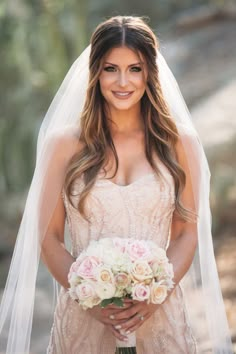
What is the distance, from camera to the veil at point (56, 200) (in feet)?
12.9

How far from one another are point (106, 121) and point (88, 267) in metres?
0.74

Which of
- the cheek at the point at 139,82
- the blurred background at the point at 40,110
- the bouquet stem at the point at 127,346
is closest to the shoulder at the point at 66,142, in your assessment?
the cheek at the point at 139,82

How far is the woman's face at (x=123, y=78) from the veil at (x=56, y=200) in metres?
0.24

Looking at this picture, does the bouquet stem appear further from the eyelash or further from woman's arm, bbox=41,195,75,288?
the eyelash

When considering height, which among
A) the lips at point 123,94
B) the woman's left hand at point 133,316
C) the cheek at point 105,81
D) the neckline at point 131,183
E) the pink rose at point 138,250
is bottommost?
the woman's left hand at point 133,316

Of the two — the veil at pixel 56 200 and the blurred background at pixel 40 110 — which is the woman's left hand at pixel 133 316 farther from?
the blurred background at pixel 40 110

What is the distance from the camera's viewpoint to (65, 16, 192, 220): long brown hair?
3779 millimetres

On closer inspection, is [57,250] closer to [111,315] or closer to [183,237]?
[111,315]

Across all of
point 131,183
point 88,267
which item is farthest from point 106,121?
point 88,267

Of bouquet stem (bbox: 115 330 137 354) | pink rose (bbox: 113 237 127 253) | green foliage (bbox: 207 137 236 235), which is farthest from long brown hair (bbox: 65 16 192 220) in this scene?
green foliage (bbox: 207 137 236 235)

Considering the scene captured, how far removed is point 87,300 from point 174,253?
0.55 metres

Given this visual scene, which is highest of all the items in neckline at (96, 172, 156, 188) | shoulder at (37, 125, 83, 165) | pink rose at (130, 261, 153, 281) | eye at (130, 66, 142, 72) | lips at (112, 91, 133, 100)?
eye at (130, 66, 142, 72)

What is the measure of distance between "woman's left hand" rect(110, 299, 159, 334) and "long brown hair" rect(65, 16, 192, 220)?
1.58 feet

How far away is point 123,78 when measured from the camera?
147 inches
